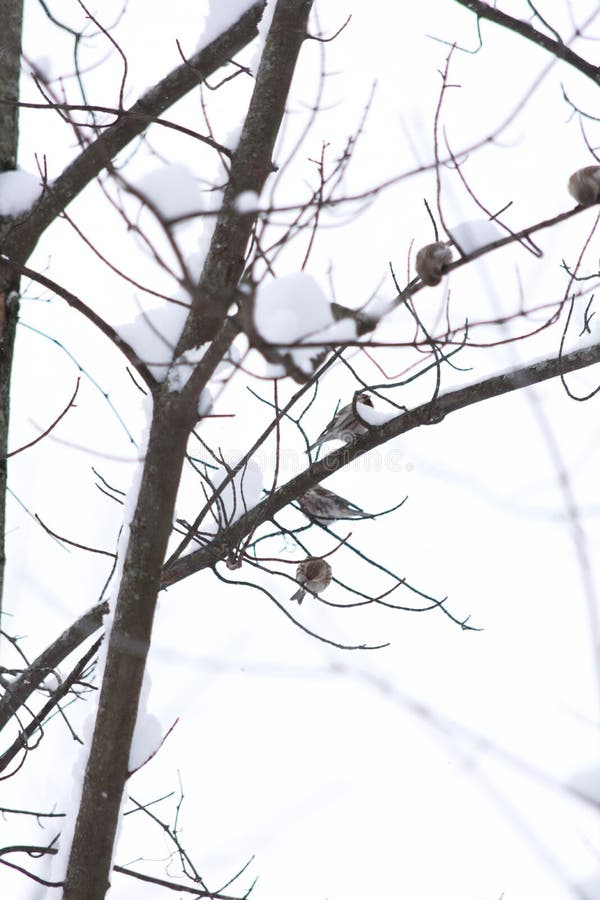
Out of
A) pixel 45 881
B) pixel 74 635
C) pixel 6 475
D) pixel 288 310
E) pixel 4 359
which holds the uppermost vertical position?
pixel 4 359

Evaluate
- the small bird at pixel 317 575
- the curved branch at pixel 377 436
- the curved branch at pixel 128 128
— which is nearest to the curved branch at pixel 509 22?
the curved branch at pixel 128 128

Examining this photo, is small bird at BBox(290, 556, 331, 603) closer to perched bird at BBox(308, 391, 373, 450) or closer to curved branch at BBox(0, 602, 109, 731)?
perched bird at BBox(308, 391, 373, 450)

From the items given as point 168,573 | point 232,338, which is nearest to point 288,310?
point 232,338

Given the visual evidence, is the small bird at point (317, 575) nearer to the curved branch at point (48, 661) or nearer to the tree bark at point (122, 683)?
the curved branch at point (48, 661)

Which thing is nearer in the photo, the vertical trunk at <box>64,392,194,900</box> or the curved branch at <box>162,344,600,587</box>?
the vertical trunk at <box>64,392,194,900</box>

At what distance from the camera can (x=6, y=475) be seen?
10.5ft

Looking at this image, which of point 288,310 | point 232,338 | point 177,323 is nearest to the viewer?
point 288,310

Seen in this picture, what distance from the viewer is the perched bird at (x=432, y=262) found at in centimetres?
181

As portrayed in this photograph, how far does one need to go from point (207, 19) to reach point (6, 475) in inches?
79.1

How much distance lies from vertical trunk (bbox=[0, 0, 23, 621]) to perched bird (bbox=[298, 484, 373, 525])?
1.23 metres

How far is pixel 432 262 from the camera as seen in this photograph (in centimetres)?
184

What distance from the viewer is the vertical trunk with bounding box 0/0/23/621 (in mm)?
3227

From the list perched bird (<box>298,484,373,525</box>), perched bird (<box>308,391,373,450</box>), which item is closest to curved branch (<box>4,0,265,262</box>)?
perched bird (<box>308,391,373,450</box>)

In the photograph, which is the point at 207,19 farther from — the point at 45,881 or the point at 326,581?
the point at 45,881
